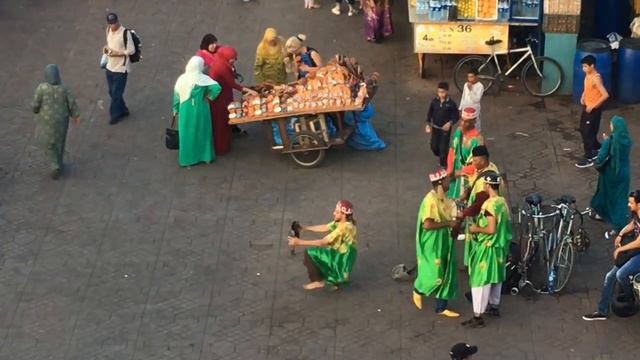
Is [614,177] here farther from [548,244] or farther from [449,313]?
[449,313]

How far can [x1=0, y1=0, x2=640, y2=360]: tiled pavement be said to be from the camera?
13.6m

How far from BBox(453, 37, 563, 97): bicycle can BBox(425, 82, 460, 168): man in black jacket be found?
92.2 inches

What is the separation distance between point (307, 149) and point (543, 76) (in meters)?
3.68

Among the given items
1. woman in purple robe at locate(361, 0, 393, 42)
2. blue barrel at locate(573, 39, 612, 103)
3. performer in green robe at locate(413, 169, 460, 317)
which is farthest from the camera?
woman in purple robe at locate(361, 0, 393, 42)

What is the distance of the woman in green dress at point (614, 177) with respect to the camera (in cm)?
1469

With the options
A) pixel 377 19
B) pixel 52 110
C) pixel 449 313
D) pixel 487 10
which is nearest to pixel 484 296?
pixel 449 313

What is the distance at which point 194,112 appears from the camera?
54.4 feet

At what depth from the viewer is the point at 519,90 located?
18.6 m

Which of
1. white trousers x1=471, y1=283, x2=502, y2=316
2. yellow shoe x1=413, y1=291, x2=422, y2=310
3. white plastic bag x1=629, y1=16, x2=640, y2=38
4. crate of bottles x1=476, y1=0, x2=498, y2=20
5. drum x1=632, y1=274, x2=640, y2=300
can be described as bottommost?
yellow shoe x1=413, y1=291, x2=422, y2=310

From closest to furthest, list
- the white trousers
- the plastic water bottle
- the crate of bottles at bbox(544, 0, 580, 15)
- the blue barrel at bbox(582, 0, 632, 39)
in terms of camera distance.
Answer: the white trousers, the plastic water bottle, the crate of bottles at bbox(544, 0, 580, 15), the blue barrel at bbox(582, 0, 632, 39)

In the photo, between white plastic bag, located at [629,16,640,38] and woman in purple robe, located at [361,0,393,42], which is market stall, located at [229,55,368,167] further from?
white plastic bag, located at [629,16,640,38]

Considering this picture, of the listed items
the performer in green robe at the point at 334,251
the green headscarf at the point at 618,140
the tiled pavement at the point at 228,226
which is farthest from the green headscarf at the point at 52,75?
the green headscarf at the point at 618,140

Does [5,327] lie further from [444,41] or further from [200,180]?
[444,41]

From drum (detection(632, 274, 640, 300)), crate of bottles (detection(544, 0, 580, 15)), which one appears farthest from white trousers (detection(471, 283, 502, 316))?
crate of bottles (detection(544, 0, 580, 15))
